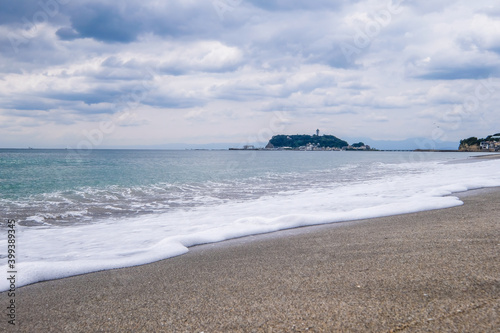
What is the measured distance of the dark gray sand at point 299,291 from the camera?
2416mm

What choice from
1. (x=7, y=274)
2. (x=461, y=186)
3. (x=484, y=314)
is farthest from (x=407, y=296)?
(x=461, y=186)

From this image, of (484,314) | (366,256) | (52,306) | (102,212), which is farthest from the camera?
(102,212)

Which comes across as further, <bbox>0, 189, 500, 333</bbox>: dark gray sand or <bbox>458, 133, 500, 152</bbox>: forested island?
<bbox>458, 133, 500, 152</bbox>: forested island

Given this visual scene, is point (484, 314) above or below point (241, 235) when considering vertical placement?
above

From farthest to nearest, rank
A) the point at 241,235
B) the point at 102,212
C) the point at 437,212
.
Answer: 1. the point at 102,212
2. the point at 437,212
3. the point at 241,235

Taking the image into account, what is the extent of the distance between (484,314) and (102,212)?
9688 mm

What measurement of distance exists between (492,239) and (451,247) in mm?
677

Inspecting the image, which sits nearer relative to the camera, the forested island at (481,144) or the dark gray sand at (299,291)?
the dark gray sand at (299,291)

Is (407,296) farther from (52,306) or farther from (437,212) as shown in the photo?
(437,212)

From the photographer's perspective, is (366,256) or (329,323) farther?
(366,256)

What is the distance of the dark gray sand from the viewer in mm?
2416

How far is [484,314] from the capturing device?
2318 mm

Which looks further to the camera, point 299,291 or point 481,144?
point 481,144

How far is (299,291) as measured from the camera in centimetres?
300
